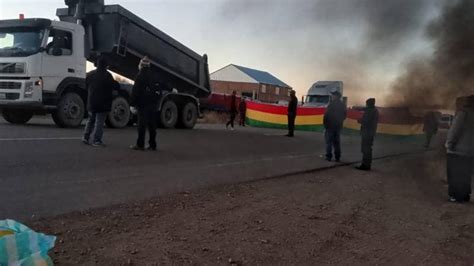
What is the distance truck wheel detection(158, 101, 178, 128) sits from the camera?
16.8 m

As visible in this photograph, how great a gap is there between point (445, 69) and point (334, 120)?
9.18ft

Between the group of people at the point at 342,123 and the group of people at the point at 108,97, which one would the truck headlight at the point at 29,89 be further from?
the group of people at the point at 342,123

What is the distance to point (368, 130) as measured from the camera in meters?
10.4

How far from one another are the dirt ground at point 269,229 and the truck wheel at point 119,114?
8.32m

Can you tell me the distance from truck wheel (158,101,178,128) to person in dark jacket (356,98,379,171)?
321 inches

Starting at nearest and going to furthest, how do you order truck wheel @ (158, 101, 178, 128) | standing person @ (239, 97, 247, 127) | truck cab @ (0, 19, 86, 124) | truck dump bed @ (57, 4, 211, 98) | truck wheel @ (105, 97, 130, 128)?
truck cab @ (0, 19, 86, 124) < truck dump bed @ (57, 4, 211, 98) < truck wheel @ (105, 97, 130, 128) < truck wheel @ (158, 101, 178, 128) < standing person @ (239, 97, 247, 127)

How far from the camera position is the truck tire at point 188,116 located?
58.1 ft

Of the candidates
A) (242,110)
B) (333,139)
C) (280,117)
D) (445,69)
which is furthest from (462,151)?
(242,110)

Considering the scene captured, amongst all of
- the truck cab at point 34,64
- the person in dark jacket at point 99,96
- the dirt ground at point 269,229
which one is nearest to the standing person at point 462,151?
the dirt ground at point 269,229

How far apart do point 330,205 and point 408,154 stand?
374 inches

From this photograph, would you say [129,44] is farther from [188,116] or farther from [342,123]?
→ [342,123]

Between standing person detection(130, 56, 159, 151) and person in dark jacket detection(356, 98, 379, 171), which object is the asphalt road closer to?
standing person detection(130, 56, 159, 151)

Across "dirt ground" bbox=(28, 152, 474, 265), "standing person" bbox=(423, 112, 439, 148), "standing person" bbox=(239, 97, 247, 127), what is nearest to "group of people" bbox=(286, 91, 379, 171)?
"standing person" bbox=(423, 112, 439, 148)

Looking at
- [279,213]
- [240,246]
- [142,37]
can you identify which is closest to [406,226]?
[279,213]
